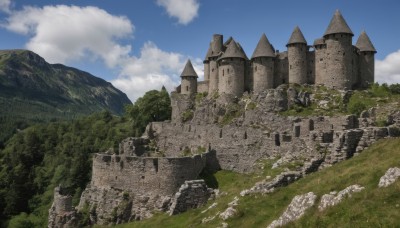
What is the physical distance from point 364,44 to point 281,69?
1507 centimetres

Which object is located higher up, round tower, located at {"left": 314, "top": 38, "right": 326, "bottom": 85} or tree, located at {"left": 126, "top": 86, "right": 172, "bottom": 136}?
round tower, located at {"left": 314, "top": 38, "right": 326, "bottom": 85}

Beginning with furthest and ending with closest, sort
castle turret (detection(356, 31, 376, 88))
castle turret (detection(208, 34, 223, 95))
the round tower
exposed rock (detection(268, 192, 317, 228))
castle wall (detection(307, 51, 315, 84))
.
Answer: castle turret (detection(208, 34, 223, 95)) → castle turret (detection(356, 31, 376, 88)) → castle wall (detection(307, 51, 315, 84)) → the round tower → exposed rock (detection(268, 192, 317, 228))

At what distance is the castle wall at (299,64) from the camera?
225 ft

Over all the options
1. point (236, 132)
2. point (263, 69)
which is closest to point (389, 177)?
point (236, 132)

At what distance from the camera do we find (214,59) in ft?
252

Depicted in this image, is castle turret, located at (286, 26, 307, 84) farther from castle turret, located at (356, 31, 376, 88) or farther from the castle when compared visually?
castle turret, located at (356, 31, 376, 88)

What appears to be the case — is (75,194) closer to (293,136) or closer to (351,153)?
(293,136)

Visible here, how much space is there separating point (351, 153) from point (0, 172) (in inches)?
3603

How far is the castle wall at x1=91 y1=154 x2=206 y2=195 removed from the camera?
3812 centimetres

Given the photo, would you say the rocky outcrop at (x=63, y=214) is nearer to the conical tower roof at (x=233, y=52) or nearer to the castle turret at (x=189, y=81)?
the conical tower roof at (x=233, y=52)

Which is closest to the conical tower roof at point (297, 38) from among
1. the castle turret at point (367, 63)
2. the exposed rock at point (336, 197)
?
the castle turret at point (367, 63)

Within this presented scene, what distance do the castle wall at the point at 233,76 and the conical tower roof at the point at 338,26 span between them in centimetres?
1513

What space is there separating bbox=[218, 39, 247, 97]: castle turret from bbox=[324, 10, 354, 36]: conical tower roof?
14.8m

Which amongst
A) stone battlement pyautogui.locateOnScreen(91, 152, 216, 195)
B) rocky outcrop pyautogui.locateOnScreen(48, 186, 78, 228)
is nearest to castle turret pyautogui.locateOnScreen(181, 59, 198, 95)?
stone battlement pyautogui.locateOnScreen(91, 152, 216, 195)
